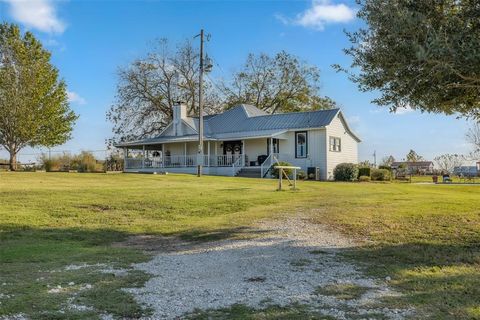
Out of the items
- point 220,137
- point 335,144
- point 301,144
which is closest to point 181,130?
point 220,137

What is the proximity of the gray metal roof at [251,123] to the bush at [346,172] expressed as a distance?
3.14m

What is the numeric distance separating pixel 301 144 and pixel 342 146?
3.29 m

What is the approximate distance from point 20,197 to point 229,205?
645cm

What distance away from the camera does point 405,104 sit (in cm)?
1002

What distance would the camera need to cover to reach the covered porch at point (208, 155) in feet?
114

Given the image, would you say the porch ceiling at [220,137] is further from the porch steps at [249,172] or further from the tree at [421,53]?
the tree at [421,53]

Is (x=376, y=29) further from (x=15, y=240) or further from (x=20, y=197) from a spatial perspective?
(x=20, y=197)

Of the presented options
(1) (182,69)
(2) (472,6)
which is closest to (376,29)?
(2) (472,6)

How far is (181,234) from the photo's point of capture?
37.5 feet

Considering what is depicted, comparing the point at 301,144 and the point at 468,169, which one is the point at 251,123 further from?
the point at 468,169

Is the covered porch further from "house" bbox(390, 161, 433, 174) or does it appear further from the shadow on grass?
the shadow on grass

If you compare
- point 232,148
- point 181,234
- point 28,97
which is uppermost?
point 28,97

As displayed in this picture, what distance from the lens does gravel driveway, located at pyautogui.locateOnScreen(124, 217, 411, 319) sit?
5.71 m

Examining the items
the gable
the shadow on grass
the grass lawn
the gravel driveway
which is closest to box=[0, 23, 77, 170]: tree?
the gable
